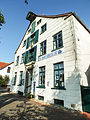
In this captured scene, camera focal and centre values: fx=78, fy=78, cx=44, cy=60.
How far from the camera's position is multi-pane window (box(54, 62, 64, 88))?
23.1 ft

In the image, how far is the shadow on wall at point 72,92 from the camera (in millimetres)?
5456

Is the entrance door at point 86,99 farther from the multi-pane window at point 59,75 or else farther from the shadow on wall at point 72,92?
the multi-pane window at point 59,75

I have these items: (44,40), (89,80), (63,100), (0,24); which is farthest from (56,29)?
(63,100)

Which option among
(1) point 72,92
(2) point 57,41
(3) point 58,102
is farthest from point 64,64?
(3) point 58,102

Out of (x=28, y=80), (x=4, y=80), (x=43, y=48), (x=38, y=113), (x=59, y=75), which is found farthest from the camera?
(x=4, y=80)

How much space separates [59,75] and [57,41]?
3.63m

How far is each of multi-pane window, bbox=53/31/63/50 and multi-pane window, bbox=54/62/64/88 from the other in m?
1.99

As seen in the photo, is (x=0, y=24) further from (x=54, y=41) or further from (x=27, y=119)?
(x=27, y=119)

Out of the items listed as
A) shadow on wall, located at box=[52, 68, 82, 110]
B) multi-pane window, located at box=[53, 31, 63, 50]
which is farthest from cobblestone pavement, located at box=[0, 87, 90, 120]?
multi-pane window, located at box=[53, 31, 63, 50]

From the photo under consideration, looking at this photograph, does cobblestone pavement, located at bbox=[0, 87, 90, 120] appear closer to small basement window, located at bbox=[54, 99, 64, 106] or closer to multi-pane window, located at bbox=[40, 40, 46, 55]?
small basement window, located at bbox=[54, 99, 64, 106]

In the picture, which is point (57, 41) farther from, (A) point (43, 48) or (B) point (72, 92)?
(B) point (72, 92)

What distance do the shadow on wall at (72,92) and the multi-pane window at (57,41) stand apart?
3334mm

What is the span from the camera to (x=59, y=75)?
7324mm

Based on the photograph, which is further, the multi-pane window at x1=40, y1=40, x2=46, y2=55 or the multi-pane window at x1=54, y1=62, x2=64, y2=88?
the multi-pane window at x1=40, y1=40, x2=46, y2=55
